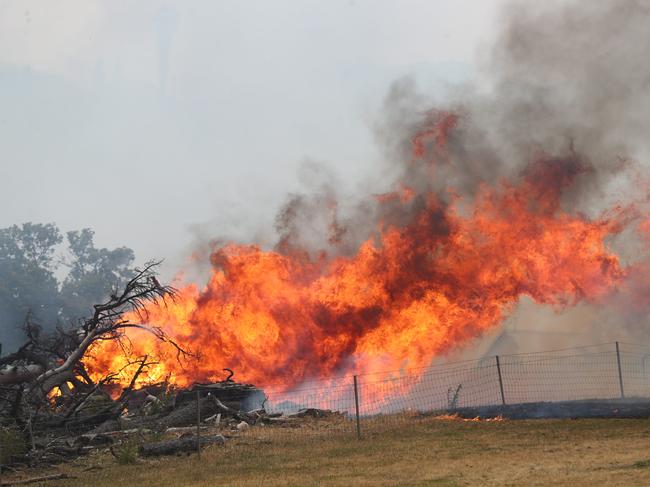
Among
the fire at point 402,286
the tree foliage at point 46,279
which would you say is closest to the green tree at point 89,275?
the tree foliage at point 46,279

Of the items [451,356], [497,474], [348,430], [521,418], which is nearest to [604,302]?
[451,356]

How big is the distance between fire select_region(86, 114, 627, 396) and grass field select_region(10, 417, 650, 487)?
10.3 m

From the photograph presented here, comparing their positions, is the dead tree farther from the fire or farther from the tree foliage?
the tree foliage

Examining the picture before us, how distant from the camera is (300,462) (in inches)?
614

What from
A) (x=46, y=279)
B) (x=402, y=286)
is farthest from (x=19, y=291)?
(x=402, y=286)

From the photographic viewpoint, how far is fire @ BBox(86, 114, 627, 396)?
3009 cm

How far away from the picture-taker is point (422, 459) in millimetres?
14609

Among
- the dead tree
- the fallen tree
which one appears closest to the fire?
the fallen tree

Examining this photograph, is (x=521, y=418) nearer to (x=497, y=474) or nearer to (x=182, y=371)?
(x=497, y=474)

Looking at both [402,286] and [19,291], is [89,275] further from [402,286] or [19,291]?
[402,286]

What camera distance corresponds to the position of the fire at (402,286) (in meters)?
30.1

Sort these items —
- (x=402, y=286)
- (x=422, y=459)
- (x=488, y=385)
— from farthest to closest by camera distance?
(x=402, y=286), (x=488, y=385), (x=422, y=459)

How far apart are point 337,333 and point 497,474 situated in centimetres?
2064

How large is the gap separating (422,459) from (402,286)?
17.0 meters
